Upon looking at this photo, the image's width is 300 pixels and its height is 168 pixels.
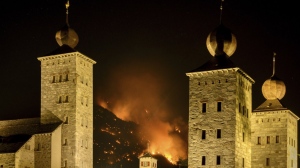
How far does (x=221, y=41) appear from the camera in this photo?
56.3 meters

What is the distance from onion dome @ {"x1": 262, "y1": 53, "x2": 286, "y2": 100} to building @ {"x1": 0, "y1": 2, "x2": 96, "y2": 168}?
44.3ft

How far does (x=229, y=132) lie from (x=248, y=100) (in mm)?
4326

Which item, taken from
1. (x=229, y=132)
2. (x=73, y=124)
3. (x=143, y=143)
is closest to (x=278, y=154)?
(x=229, y=132)

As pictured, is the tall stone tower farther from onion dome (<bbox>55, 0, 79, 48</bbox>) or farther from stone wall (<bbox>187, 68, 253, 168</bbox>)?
stone wall (<bbox>187, 68, 253, 168</bbox>)

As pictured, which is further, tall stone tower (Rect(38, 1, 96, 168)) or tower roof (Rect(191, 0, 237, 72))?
tall stone tower (Rect(38, 1, 96, 168))

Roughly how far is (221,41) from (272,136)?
774cm

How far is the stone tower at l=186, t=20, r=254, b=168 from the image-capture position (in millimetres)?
52719

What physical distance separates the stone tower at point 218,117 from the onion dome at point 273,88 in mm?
4544

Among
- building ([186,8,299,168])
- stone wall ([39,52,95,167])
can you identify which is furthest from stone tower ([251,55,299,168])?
stone wall ([39,52,95,167])

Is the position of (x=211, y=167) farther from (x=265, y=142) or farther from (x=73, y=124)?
(x=73, y=124)

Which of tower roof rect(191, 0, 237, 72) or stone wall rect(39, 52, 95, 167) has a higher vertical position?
tower roof rect(191, 0, 237, 72)

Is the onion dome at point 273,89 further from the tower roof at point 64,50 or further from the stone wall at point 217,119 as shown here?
the tower roof at point 64,50

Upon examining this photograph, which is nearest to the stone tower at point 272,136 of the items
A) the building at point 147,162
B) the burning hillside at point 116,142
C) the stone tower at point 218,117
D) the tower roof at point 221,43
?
the stone tower at point 218,117

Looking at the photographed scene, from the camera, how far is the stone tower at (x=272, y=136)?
57.2 m
